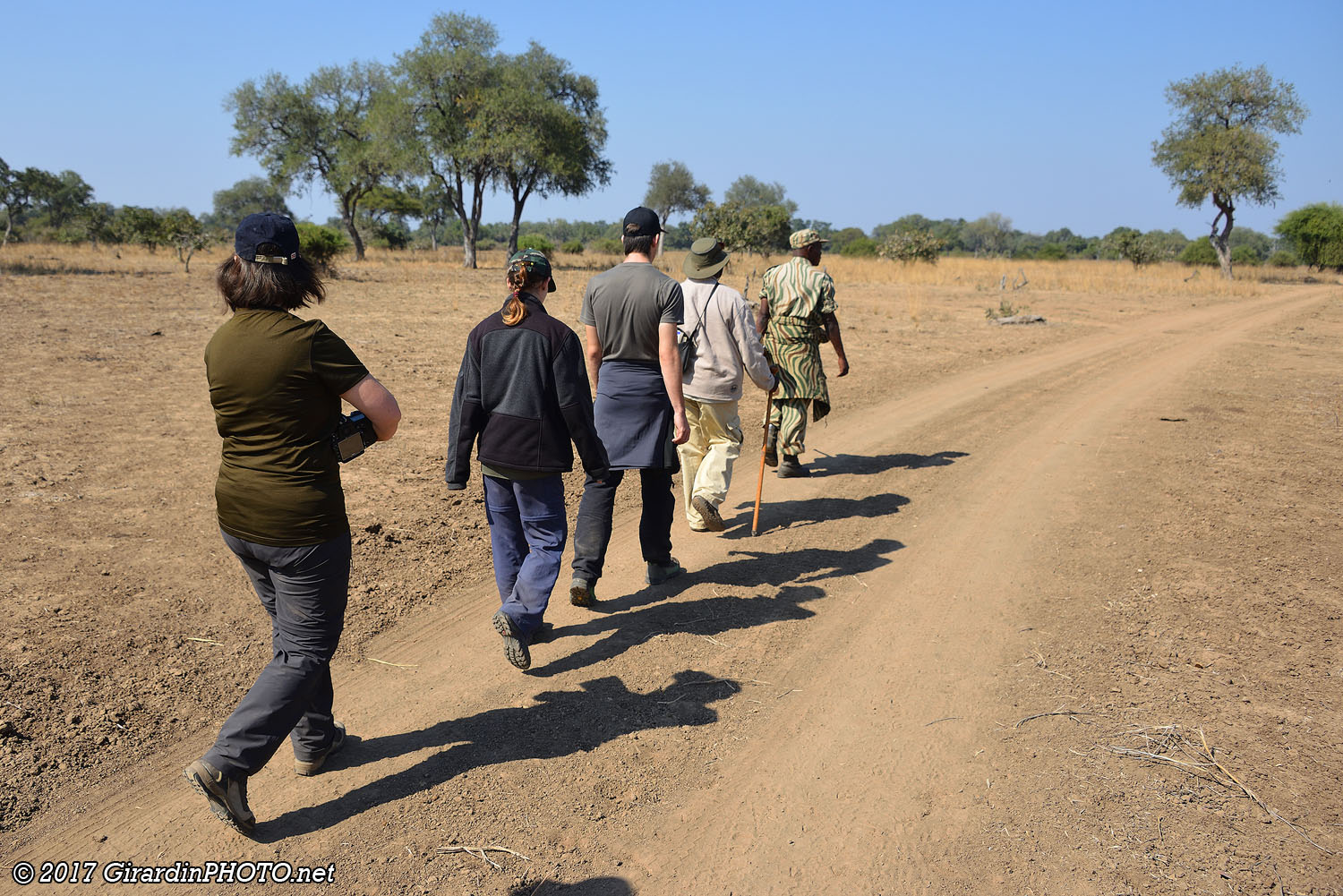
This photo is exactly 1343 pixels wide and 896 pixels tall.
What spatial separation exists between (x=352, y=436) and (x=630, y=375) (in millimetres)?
1911

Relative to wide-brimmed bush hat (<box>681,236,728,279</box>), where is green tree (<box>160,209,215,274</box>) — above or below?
above

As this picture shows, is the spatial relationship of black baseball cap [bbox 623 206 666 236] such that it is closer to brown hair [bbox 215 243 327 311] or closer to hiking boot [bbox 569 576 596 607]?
hiking boot [bbox 569 576 596 607]

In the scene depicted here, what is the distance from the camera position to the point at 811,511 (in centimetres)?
648

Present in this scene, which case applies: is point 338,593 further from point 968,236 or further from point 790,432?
point 968,236

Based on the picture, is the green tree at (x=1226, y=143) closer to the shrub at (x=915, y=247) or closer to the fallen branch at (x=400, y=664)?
the shrub at (x=915, y=247)

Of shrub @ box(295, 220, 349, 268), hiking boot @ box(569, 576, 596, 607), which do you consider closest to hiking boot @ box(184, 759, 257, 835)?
→ hiking boot @ box(569, 576, 596, 607)

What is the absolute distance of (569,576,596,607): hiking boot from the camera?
447cm

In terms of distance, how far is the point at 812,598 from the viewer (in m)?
4.89

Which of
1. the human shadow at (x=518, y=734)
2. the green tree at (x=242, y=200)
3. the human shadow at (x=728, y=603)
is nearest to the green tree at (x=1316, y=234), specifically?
the human shadow at (x=728, y=603)

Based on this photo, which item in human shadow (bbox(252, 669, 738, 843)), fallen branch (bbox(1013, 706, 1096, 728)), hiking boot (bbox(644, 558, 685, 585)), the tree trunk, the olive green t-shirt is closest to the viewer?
the olive green t-shirt

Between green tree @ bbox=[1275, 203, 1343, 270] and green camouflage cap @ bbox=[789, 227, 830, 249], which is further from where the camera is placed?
green tree @ bbox=[1275, 203, 1343, 270]

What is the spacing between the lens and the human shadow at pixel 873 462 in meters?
7.64

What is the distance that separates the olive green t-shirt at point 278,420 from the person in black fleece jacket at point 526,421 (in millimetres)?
910

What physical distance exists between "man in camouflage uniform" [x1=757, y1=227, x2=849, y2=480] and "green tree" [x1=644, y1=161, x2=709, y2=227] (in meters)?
68.2
